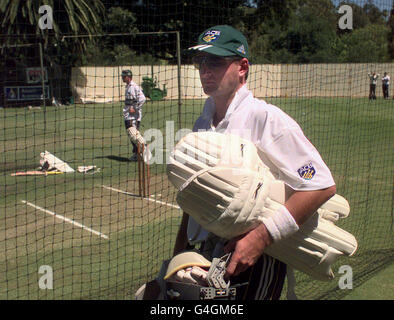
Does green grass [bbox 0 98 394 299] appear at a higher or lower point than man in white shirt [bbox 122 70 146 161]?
lower

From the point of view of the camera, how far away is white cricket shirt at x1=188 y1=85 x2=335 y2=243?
6.47ft

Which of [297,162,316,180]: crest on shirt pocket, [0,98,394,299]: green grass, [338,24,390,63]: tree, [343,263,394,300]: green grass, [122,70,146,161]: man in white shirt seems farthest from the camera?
[338,24,390,63]: tree

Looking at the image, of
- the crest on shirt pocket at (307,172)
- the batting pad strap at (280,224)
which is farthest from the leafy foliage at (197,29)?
the batting pad strap at (280,224)

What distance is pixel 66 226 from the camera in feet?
21.3

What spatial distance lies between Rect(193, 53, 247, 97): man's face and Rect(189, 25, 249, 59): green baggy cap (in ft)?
0.10

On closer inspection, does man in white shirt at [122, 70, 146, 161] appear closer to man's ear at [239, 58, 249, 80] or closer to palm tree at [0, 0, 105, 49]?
man's ear at [239, 58, 249, 80]

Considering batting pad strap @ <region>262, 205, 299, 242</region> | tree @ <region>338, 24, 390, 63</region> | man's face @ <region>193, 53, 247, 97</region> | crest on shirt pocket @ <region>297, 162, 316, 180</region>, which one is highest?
tree @ <region>338, 24, 390, 63</region>

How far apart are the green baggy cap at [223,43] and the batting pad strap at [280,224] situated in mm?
753

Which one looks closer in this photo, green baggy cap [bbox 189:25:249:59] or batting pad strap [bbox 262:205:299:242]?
batting pad strap [bbox 262:205:299:242]

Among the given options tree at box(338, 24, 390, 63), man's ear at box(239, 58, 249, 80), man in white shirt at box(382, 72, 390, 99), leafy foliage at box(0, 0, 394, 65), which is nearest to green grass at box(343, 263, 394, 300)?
man's ear at box(239, 58, 249, 80)

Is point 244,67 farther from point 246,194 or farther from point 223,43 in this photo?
point 246,194

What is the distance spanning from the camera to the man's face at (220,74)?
2.18 m

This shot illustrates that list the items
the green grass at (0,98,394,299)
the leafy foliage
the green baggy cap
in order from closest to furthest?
the green baggy cap < the green grass at (0,98,394,299) < the leafy foliage
